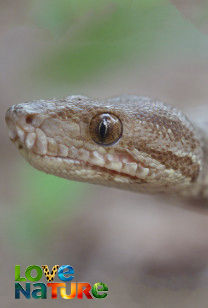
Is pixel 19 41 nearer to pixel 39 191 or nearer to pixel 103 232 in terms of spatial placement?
pixel 39 191

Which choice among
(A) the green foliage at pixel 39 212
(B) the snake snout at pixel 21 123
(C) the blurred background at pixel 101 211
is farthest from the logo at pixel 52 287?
(B) the snake snout at pixel 21 123

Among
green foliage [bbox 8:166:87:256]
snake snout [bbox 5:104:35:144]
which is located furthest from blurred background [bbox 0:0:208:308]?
snake snout [bbox 5:104:35:144]

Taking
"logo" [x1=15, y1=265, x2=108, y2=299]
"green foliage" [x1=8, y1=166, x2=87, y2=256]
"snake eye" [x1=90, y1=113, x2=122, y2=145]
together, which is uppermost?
"snake eye" [x1=90, y1=113, x2=122, y2=145]

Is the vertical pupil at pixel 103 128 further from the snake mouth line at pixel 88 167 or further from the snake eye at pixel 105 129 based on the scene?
the snake mouth line at pixel 88 167

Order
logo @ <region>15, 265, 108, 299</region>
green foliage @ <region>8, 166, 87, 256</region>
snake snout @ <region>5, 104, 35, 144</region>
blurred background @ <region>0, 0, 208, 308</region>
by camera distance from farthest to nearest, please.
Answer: green foliage @ <region>8, 166, 87, 256</region>
blurred background @ <region>0, 0, 208, 308</region>
logo @ <region>15, 265, 108, 299</region>
snake snout @ <region>5, 104, 35, 144</region>

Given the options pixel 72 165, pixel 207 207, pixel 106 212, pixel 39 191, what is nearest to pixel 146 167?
pixel 72 165

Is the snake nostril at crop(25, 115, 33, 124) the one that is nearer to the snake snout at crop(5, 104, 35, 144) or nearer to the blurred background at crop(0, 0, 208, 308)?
the snake snout at crop(5, 104, 35, 144)

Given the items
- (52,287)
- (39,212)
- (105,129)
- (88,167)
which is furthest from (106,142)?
(39,212)
